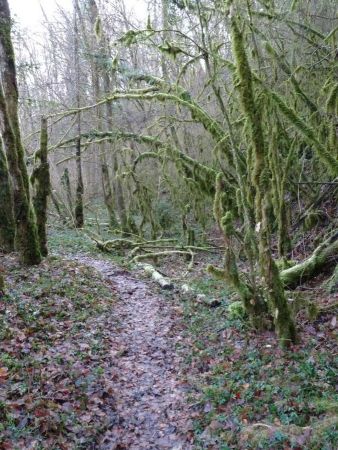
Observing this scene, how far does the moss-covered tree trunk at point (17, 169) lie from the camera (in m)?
9.76

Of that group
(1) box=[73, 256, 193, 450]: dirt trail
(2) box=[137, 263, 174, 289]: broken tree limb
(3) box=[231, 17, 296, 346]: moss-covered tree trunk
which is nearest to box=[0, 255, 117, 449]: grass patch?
(1) box=[73, 256, 193, 450]: dirt trail

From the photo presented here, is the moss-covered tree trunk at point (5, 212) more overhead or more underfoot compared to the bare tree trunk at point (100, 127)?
more underfoot

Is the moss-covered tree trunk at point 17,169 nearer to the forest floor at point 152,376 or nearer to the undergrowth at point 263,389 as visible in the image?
the forest floor at point 152,376

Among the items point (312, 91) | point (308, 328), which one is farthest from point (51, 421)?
point (312, 91)

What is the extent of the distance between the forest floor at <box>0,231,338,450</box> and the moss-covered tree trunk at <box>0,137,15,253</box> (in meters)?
2.22

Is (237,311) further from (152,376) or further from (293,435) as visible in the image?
(293,435)

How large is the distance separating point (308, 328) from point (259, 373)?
141cm

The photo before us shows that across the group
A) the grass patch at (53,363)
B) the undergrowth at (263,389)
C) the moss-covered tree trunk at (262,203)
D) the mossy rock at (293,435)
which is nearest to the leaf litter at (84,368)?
the grass patch at (53,363)

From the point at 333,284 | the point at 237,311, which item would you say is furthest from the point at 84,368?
the point at 333,284

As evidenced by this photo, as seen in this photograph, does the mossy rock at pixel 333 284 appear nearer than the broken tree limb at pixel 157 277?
Yes

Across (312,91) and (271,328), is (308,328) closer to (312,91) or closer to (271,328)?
(271,328)

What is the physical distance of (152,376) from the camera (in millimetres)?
6672

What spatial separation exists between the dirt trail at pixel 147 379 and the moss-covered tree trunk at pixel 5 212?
3555mm

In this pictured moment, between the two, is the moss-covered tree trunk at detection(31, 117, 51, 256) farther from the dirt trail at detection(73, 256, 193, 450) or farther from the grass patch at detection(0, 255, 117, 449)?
the dirt trail at detection(73, 256, 193, 450)
